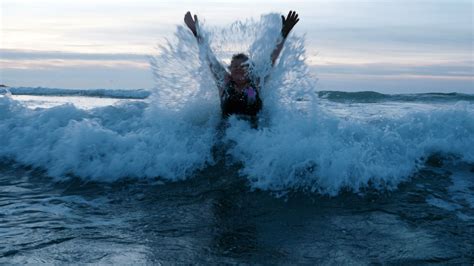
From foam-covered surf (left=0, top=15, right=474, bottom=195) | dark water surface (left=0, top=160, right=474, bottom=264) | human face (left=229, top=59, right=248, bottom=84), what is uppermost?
human face (left=229, top=59, right=248, bottom=84)

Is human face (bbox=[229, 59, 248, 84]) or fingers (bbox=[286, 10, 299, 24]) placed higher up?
fingers (bbox=[286, 10, 299, 24])

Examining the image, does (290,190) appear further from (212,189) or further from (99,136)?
(99,136)

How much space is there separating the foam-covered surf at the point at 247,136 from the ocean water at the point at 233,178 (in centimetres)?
2

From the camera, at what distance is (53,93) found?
19.3 m

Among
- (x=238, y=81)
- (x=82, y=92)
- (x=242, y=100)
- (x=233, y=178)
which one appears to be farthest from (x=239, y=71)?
(x=82, y=92)

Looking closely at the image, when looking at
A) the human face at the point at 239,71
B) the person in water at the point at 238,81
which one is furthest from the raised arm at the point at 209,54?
the human face at the point at 239,71

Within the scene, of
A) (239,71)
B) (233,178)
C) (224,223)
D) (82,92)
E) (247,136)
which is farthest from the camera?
(82,92)

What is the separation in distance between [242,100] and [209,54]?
79cm

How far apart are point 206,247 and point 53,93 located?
18.4 meters

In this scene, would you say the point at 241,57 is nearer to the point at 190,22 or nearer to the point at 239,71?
the point at 239,71

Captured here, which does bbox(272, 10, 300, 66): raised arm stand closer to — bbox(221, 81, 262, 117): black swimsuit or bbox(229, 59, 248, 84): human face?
bbox(229, 59, 248, 84): human face

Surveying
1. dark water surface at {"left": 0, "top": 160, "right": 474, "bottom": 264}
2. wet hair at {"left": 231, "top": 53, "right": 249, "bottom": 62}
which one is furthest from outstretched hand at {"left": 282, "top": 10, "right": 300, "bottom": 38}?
dark water surface at {"left": 0, "top": 160, "right": 474, "bottom": 264}

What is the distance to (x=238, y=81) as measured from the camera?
593 centimetres

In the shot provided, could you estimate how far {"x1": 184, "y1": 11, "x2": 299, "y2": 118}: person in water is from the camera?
5.85 meters
